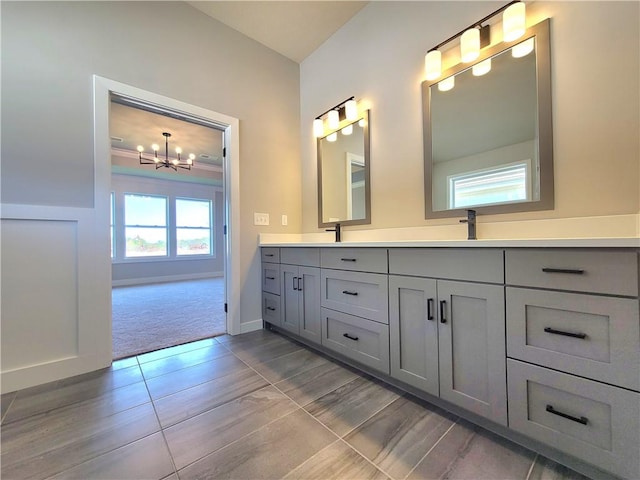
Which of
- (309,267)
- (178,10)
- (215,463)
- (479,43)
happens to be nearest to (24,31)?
(178,10)

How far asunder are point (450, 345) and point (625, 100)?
136 cm

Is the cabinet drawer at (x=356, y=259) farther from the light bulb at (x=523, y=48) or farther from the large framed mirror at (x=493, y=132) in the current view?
the light bulb at (x=523, y=48)

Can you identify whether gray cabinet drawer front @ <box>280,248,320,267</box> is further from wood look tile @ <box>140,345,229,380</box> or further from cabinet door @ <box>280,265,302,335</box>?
wood look tile @ <box>140,345,229,380</box>

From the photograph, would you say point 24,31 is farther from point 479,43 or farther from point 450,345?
point 450,345

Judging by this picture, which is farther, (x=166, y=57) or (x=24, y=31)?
(x=166, y=57)

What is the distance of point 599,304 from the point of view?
0.86 metres

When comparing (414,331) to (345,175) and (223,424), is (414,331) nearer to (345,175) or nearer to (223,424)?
(223,424)

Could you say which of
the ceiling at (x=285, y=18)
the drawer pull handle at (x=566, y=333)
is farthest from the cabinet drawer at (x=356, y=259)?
the ceiling at (x=285, y=18)

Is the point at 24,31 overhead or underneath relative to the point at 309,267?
overhead

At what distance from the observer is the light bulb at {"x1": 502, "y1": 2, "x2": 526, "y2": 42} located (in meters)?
1.38

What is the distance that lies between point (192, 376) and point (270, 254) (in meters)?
1.17

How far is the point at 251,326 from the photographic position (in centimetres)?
254

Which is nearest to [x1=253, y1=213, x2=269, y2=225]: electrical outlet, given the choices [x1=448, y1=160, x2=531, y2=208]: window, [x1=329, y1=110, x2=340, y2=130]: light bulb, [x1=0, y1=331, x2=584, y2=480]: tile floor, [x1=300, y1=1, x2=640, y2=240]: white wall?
[x1=300, y1=1, x2=640, y2=240]: white wall

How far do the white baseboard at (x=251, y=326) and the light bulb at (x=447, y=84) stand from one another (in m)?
2.50
